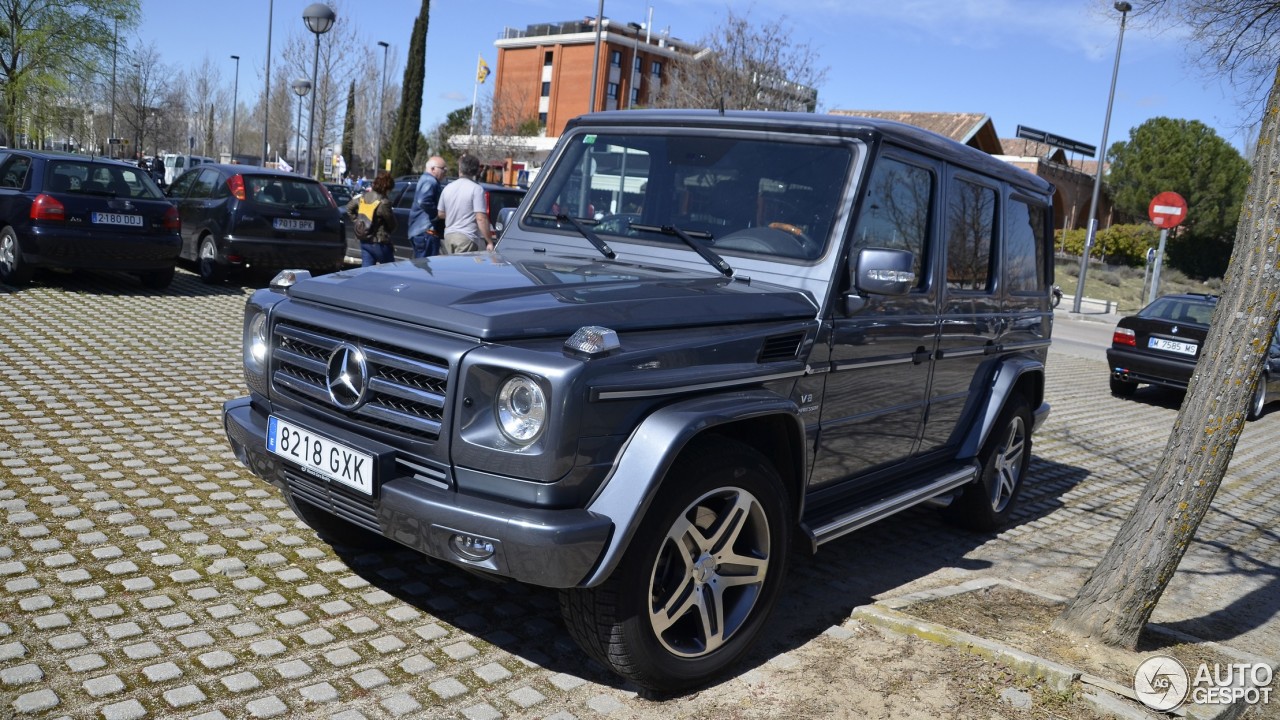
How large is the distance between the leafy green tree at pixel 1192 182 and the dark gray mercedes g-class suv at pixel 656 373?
169 feet

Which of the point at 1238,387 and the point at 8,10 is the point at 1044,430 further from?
the point at 8,10

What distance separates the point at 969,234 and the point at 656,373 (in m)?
2.86

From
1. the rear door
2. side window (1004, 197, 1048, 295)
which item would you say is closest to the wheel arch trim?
the rear door

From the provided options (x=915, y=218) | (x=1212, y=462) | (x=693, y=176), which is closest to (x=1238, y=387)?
(x=1212, y=462)

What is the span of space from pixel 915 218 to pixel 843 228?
0.81m

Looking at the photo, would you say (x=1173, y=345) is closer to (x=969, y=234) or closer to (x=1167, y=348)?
(x=1167, y=348)

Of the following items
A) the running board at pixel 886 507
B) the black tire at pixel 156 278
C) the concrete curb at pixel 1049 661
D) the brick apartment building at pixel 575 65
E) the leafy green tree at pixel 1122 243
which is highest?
the brick apartment building at pixel 575 65

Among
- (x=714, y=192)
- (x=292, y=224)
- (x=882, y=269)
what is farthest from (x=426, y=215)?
(x=882, y=269)

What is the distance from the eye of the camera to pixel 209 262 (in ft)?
46.4

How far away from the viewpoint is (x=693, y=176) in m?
4.66

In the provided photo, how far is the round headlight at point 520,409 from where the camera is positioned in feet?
10.4

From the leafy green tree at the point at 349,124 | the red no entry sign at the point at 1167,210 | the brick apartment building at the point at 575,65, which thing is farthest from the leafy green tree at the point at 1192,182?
the leafy green tree at the point at 349,124

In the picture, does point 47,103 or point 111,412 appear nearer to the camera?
point 111,412

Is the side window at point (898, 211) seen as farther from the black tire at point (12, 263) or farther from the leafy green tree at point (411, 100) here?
the leafy green tree at point (411, 100)
